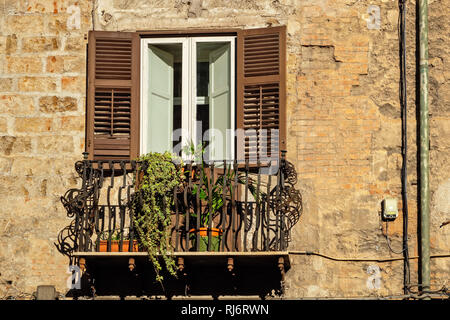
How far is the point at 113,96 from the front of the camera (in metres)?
12.8

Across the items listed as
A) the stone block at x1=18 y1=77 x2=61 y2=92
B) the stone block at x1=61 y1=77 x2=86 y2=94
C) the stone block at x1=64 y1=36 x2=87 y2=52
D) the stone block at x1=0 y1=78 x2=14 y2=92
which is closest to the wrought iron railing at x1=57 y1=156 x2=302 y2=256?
the stone block at x1=61 y1=77 x2=86 y2=94

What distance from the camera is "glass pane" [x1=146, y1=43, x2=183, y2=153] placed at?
12883mm

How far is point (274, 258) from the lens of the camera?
11773 millimetres

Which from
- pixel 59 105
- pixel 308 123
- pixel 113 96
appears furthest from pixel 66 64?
pixel 308 123

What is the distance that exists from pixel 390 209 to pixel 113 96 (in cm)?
323

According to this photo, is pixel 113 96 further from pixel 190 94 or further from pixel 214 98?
pixel 214 98

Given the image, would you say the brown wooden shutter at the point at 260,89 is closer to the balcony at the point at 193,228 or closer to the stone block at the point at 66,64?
the balcony at the point at 193,228

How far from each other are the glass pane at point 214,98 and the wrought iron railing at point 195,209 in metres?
0.25

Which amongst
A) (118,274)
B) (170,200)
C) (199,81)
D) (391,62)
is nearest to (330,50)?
(391,62)

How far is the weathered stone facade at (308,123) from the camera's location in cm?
1230

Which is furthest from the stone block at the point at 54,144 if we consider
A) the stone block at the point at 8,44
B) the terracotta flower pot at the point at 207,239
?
the terracotta flower pot at the point at 207,239

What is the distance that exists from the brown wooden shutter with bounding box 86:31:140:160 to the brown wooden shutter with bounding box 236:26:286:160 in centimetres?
114

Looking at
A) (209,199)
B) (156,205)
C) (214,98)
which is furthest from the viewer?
(214,98)

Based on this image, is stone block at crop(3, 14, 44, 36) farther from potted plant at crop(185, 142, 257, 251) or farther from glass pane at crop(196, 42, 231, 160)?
potted plant at crop(185, 142, 257, 251)
